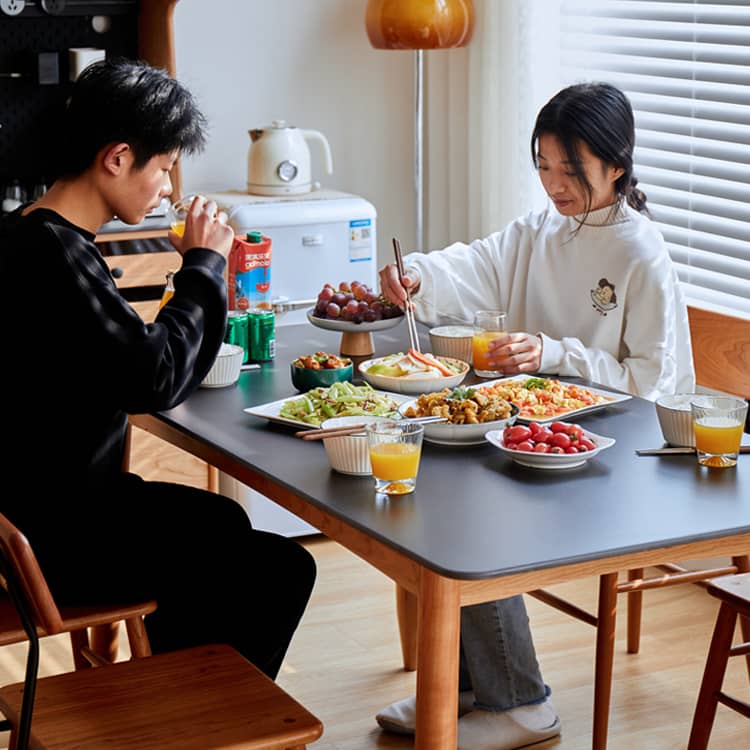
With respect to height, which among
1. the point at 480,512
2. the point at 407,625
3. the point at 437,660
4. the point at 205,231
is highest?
the point at 205,231

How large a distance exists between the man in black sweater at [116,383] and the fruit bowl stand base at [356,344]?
1.72ft

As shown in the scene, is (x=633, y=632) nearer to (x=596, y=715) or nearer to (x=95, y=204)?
(x=596, y=715)

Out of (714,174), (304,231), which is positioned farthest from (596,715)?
(304,231)

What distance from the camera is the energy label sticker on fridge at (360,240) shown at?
3.96m

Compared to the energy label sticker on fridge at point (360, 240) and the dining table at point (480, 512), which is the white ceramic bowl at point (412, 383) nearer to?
the dining table at point (480, 512)

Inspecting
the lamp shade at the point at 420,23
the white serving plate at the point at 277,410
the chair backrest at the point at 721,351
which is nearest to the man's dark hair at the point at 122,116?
the white serving plate at the point at 277,410

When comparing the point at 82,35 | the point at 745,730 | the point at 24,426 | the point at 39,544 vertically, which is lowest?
the point at 745,730

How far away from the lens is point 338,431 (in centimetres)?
201

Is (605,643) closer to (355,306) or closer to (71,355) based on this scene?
(355,306)

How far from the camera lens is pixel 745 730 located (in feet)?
8.82

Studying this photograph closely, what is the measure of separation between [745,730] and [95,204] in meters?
1.66

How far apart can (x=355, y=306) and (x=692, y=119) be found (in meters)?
1.35

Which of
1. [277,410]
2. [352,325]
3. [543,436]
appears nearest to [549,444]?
[543,436]

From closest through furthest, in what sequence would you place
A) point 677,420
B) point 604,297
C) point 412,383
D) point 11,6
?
1. point 677,420
2. point 412,383
3. point 604,297
4. point 11,6
